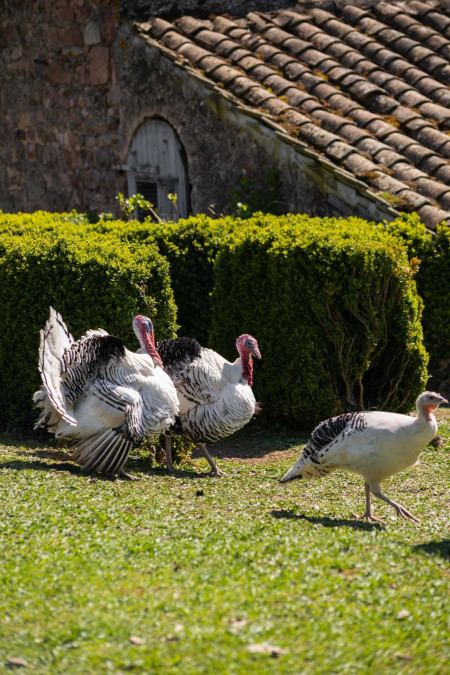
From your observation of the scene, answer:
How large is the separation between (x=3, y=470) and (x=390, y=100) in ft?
25.6

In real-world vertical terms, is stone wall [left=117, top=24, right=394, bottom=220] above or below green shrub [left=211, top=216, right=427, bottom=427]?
Answer: above

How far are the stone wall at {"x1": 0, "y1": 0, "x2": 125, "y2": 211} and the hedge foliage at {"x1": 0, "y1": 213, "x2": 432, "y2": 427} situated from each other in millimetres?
4716

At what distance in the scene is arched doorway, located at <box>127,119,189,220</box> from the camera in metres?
13.7

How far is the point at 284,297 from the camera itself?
9.59m

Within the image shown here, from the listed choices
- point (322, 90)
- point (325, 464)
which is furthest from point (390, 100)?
point (325, 464)

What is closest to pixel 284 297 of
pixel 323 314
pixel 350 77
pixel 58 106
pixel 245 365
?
pixel 323 314

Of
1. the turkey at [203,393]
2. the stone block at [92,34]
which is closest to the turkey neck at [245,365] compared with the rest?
the turkey at [203,393]

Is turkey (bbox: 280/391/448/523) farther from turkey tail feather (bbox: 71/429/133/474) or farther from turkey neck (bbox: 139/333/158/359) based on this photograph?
turkey neck (bbox: 139/333/158/359)

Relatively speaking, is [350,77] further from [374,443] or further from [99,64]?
[374,443]

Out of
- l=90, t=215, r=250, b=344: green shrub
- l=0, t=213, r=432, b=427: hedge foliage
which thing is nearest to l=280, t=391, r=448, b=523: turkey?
l=0, t=213, r=432, b=427: hedge foliage

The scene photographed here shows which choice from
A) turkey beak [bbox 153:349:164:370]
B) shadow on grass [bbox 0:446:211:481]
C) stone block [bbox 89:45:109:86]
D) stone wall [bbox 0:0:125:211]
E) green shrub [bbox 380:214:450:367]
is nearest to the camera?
shadow on grass [bbox 0:446:211:481]

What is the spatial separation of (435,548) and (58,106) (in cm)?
1151

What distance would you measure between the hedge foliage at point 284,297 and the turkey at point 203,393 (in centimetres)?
78

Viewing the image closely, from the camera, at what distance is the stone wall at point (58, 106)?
14602mm
